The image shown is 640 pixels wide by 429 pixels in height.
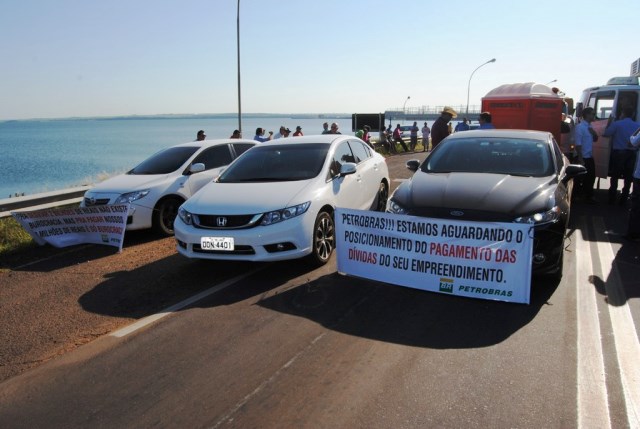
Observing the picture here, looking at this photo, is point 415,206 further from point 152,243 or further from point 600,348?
point 152,243

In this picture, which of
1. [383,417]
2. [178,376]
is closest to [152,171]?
[178,376]

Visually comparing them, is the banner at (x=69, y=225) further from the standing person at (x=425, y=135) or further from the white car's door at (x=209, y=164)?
the standing person at (x=425, y=135)

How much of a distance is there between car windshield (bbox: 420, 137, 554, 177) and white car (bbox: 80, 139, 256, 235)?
13.6 ft

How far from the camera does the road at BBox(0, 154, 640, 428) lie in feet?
10.4

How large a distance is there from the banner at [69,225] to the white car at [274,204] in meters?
2.11

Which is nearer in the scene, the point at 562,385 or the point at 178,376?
the point at 562,385

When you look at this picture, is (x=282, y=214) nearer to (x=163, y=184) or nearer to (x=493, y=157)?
(x=493, y=157)

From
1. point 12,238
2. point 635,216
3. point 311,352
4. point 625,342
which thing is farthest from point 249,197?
point 635,216

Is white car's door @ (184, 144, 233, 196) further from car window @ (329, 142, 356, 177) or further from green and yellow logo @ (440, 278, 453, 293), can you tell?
green and yellow logo @ (440, 278, 453, 293)

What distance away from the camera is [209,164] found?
9.44 m

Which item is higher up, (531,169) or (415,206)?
(531,169)

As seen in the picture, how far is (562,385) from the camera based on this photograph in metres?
3.38

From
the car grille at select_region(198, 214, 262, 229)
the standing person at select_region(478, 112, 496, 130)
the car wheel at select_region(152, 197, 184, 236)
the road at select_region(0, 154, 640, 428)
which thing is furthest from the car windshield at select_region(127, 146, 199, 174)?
the standing person at select_region(478, 112, 496, 130)

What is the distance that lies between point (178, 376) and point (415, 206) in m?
3.02
